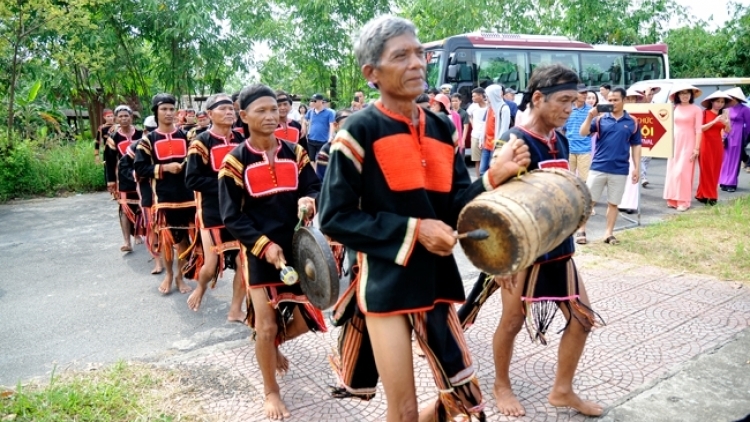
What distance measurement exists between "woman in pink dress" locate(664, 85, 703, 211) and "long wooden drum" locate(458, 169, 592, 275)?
26.4 ft

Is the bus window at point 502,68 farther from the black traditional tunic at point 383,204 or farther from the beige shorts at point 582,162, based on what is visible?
the black traditional tunic at point 383,204

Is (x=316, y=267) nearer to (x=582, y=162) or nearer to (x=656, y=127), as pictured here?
(x=582, y=162)

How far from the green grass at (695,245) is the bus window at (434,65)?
875 cm

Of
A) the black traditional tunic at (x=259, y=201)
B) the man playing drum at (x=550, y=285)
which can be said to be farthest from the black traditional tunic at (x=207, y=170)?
the man playing drum at (x=550, y=285)

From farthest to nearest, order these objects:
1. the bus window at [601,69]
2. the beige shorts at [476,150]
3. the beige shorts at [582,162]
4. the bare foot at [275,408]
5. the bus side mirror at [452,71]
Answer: the bus window at [601,69], the bus side mirror at [452,71], the beige shorts at [476,150], the beige shorts at [582,162], the bare foot at [275,408]

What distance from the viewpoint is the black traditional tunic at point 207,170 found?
5.00 metres

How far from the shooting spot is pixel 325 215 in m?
2.37

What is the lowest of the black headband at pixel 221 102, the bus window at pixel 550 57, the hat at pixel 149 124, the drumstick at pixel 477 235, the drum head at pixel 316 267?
the drum head at pixel 316 267

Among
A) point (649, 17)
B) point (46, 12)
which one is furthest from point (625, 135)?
point (649, 17)

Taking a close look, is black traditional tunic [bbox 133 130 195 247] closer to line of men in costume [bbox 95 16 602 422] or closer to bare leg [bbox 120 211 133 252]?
bare leg [bbox 120 211 133 252]

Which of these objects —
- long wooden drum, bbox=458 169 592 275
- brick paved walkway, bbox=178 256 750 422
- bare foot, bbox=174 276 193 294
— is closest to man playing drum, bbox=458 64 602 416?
brick paved walkway, bbox=178 256 750 422

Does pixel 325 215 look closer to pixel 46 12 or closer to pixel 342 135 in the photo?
pixel 342 135

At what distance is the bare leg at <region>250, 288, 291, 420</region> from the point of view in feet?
11.5

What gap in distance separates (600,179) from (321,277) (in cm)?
539
